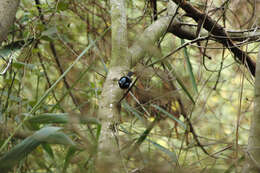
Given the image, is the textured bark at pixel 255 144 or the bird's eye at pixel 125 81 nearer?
the textured bark at pixel 255 144

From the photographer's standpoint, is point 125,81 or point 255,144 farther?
point 125,81

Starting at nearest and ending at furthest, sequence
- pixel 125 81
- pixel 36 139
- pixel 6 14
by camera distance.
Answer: pixel 36 139, pixel 125 81, pixel 6 14

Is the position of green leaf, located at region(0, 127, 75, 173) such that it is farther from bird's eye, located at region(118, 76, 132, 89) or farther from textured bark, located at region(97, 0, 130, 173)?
bird's eye, located at region(118, 76, 132, 89)

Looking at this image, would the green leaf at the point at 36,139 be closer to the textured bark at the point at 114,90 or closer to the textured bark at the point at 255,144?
the textured bark at the point at 114,90

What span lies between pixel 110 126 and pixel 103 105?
0.08 m

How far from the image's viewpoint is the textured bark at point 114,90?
768mm

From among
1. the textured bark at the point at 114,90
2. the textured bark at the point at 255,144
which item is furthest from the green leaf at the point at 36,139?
the textured bark at the point at 255,144

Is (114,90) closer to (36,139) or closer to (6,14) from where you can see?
(36,139)

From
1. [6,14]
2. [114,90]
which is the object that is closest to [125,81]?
[114,90]

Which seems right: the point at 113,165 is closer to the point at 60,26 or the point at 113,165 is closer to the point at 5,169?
the point at 5,169

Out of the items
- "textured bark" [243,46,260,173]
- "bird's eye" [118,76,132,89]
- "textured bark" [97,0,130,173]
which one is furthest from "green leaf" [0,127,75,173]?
"textured bark" [243,46,260,173]

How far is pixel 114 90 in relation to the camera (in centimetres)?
89

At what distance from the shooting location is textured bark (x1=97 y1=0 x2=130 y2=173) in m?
0.77

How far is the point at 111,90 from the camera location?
890 mm
